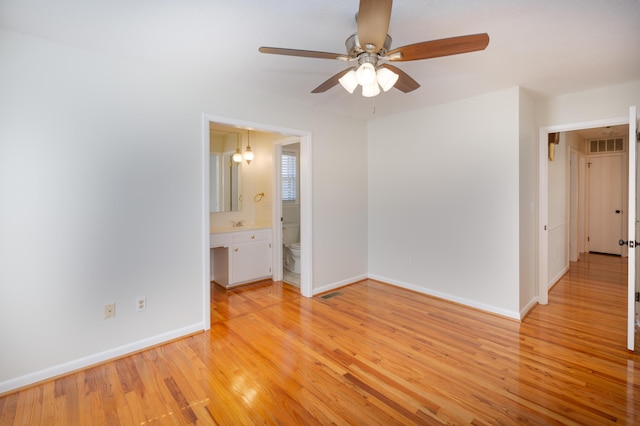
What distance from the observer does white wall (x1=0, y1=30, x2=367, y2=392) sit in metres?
2.09

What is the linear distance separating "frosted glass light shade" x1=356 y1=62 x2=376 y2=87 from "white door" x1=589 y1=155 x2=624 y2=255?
6.88 m

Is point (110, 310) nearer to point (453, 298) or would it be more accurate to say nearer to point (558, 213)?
point (453, 298)

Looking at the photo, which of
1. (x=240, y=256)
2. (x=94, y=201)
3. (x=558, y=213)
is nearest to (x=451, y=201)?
(x=558, y=213)

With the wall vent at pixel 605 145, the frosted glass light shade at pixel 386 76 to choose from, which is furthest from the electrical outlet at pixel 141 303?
the wall vent at pixel 605 145

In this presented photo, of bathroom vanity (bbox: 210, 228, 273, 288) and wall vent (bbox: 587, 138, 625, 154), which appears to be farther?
wall vent (bbox: 587, 138, 625, 154)

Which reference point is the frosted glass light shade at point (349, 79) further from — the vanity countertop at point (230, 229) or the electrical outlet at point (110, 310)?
the vanity countertop at point (230, 229)

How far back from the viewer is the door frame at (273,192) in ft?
9.62

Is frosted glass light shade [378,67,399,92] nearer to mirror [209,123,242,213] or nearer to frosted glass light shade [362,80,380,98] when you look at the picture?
frosted glass light shade [362,80,380,98]

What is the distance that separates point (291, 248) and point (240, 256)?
103 centimetres

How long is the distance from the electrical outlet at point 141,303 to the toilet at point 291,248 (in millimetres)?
2619

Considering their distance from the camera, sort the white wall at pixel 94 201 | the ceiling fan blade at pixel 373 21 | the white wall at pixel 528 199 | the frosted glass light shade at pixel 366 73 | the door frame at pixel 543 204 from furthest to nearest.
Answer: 1. the door frame at pixel 543 204
2. the white wall at pixel 528 199
3. the white wall at pixel 94 201
4. the frosted glass light shade at pixel 366 73
5. the ceiling fan blade at pixel 373 21

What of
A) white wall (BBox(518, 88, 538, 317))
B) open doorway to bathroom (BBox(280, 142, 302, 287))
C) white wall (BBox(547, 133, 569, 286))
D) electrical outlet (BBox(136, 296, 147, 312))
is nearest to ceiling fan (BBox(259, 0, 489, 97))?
white wall (BBox(518, 88, 538, 317))

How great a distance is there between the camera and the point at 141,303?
2.62 metres

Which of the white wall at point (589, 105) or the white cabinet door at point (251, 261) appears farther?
the white cabinet door at point (251, 261)
